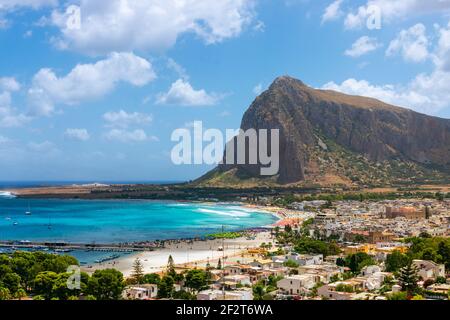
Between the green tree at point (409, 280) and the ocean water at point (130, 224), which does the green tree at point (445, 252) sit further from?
the ocean water at point (130, 224)

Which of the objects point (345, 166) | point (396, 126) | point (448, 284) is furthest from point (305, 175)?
point (448, 284)

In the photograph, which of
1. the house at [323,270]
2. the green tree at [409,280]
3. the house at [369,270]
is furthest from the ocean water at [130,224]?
the green tree at [409,280]

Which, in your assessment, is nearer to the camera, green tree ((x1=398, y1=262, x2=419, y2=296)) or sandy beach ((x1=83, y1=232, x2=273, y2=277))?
green tree ((x1=398, y1=262, x2=419, y2=296))

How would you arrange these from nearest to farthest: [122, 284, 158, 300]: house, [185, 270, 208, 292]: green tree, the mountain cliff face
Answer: [122, 284, 158, 300]: house < [185, 270, 208, 292]: green tree < the mountain cliff face

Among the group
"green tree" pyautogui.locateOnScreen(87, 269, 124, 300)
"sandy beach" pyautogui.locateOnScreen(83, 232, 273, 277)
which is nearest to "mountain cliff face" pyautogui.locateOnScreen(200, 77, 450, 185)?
"sandy beach" pyautogui.locateOnScreen(83, 232, 273, 277)

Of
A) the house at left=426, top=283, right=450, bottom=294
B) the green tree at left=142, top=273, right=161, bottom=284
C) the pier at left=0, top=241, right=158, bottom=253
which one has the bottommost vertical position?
the pier at left=0, top=241, right=158, bottom=253

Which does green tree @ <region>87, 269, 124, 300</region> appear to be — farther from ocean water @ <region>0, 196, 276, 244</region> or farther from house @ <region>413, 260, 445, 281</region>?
ocean water @ <region>0, 196, 276, 244</region>

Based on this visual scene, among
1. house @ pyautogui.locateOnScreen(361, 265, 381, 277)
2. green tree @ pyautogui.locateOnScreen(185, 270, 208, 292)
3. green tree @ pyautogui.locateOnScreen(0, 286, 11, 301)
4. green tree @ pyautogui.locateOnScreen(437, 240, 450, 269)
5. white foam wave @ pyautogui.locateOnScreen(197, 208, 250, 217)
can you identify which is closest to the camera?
green tree @ pyautogui.locateOnScreen(0, 286, 11, 301)
